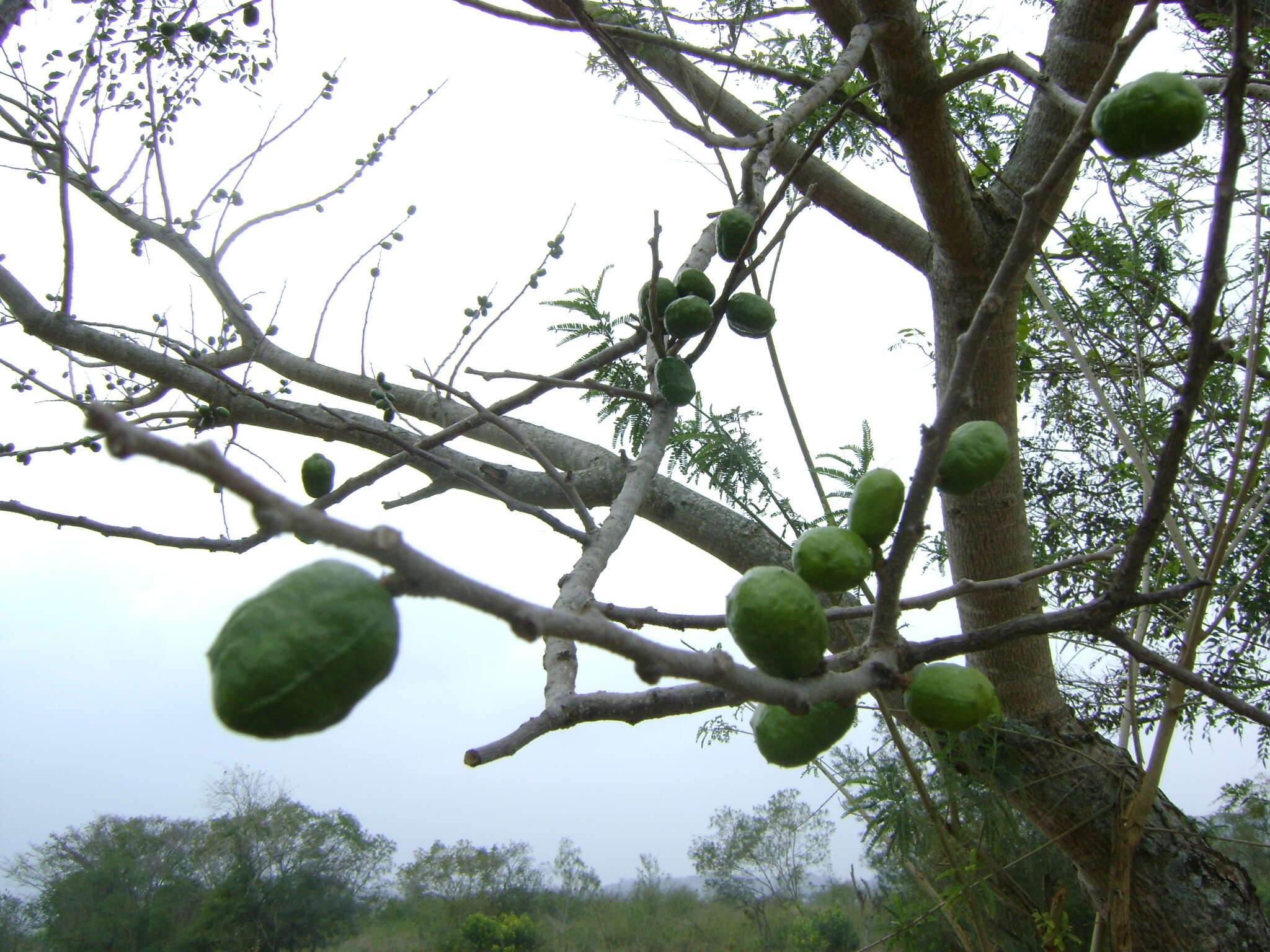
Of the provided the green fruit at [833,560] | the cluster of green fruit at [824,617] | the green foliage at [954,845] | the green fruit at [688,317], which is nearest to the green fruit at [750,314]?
the green fruit at [688,317]

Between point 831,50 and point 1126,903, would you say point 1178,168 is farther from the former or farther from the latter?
point 1126,903

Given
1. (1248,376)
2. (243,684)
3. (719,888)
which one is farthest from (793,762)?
(719,888)

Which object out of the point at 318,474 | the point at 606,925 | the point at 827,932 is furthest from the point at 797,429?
the point at 606,925

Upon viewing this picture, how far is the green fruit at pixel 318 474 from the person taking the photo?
1.97 metres

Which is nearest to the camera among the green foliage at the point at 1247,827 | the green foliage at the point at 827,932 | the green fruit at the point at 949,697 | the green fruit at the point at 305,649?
the green fruit at the point at 305,649

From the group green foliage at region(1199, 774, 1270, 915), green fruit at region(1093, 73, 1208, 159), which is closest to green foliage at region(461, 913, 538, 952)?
green foliage at region(1199, 774, 1270, 915)

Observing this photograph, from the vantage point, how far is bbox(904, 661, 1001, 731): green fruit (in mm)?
985

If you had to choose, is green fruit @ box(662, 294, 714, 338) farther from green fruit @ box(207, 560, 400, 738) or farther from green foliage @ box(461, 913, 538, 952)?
green foliage @ box(461, 913, 538, 952)

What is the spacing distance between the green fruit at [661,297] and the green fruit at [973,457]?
3.26ft

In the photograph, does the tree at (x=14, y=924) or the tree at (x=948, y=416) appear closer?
the tree at (x=948, y=416)

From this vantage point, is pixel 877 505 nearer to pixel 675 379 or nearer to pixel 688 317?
pixel 675 379

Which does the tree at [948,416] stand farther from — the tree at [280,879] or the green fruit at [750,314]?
the tree at [280,879]

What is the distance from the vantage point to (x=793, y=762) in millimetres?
1023

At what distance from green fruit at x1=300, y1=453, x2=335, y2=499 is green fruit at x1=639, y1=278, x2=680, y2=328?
0.91m
